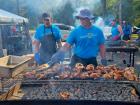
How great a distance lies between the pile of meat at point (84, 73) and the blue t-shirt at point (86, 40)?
0.42 m

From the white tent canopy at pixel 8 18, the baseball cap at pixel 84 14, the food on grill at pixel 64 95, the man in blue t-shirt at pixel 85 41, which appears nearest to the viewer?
the food on grill at pixel 64 95

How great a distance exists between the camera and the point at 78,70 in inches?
235

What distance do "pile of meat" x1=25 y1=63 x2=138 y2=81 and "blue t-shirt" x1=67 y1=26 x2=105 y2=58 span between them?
1.37 feet

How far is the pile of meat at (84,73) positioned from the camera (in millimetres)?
5543

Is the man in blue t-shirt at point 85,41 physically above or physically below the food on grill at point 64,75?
above

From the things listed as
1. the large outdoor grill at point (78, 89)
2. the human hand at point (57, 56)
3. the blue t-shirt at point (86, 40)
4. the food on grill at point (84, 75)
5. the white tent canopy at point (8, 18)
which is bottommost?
the large outdoor grill at point (78, 89)

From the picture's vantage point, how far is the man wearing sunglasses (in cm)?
787

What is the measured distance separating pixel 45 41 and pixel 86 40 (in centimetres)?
156

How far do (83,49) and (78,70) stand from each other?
832 millimetres

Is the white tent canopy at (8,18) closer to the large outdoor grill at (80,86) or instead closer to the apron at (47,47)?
the apron at (47,47)

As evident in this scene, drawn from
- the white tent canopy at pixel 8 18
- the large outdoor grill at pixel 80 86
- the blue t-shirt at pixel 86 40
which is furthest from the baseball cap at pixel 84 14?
the white tent canopy at pixel 8 18

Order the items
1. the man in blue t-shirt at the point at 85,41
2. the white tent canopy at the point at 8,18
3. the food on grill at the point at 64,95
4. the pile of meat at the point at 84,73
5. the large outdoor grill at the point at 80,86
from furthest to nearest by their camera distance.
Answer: the white tent canopy at the point at 8,18 < the man in blue t-shirt at the point at 85,41 < the pile of meat at the point at 84,73 < the large outdoor grill at the point at 80,86 < the food on grill at the point at 64,95

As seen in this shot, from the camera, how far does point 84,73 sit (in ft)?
19.2

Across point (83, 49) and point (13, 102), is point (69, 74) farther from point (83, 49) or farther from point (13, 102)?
point (13, 102)
